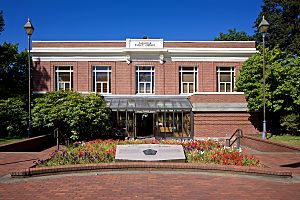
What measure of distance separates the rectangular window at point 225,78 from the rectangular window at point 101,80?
10.2 metres

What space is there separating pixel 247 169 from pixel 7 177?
772cm

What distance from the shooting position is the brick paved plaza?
7367 mm

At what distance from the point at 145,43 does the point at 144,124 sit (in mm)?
7454

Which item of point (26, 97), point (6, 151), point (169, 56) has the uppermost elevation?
point (169, 56)

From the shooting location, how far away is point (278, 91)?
20812 millimetres

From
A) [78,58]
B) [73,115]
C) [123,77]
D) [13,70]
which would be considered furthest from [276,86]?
[13,70]

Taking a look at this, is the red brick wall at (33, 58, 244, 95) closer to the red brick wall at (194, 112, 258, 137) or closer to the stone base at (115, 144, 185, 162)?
the red brick wall at (194, 112, 258, 137)

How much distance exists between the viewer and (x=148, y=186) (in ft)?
26.9

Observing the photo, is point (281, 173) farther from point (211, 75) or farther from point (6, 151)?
point (211, 75)

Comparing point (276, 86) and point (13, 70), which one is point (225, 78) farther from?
point (13, 70)

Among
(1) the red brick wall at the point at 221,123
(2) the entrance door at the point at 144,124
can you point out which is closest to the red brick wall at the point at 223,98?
(1) the red brick wall at the point at 221,123

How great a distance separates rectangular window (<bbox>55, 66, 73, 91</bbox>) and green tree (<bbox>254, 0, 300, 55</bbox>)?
89.5 ft

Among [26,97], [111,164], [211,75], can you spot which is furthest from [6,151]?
[211,75]

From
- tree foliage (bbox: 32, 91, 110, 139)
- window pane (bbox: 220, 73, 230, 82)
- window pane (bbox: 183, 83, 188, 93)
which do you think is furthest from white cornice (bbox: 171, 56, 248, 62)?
tree foliage (bbox: 32, 91, 110, 139)
